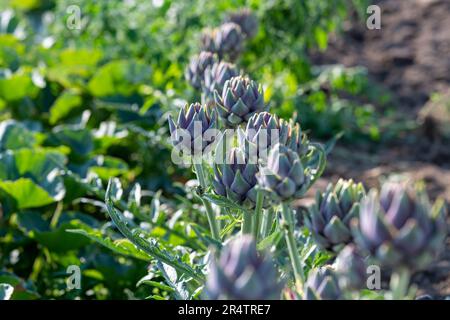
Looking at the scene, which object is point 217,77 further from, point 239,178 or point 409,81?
point 409,81

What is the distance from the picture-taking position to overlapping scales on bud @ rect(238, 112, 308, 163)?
1.54 m

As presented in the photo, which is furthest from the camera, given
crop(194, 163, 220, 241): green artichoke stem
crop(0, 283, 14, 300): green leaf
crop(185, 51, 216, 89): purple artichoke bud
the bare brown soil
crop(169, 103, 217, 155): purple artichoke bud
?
the bare brown soil

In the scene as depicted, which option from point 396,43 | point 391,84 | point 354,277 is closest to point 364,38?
point 396,43

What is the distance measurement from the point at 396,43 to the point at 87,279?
3.60m

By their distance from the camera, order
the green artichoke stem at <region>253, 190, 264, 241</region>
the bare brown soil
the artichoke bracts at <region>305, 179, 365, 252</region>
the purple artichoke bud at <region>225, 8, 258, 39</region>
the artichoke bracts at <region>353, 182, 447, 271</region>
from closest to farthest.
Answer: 1. the artichoke bracts at <region>353, 182, 447, 271</region>
2. the artichoke bracts at <region>305, 179, 365, 252</region>
3. the green artichoke stem at <region>253, 190, 264, 241</region>
4. the purple artichoke bud at <region>225, 8, 258, 39</region>
5. the bare brown soil

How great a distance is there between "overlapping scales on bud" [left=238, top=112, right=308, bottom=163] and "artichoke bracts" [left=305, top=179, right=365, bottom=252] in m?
0.18

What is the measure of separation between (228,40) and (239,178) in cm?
127

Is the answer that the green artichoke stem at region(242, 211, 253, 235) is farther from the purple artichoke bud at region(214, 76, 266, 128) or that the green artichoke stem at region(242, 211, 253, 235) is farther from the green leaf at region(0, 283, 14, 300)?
Result: the green leaf at region(0, 283, 14, 300)

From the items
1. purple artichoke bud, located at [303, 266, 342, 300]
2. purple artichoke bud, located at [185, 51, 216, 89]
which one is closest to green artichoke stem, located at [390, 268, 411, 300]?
purple artichoke bud, located at [303, 266, 342, 300]

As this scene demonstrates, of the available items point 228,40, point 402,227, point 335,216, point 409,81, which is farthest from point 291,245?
point 409,81

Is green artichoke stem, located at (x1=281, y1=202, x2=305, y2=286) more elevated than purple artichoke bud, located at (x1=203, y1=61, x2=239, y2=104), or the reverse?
purple artichoke bud, located at (x1=203, y1=61, x2=239, y2=104)

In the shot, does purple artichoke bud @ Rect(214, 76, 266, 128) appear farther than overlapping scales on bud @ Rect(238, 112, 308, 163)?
Yes

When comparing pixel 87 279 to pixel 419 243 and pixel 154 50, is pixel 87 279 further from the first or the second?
pixel 419 243

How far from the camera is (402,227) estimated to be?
1.08 metres
